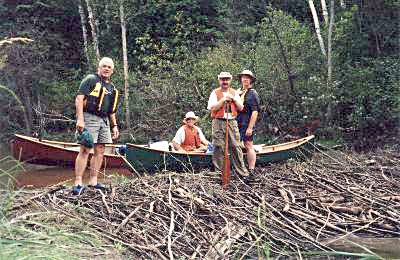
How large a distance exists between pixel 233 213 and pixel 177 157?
133 inches

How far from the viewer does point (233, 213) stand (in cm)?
673

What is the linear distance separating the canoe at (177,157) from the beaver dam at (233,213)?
105cm

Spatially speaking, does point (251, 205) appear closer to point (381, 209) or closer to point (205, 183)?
point (205, 183)

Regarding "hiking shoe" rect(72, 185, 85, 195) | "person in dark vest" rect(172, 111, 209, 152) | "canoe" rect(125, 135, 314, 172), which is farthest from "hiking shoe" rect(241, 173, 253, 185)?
"hiking shoe" rect(72, 185, 85, 195)

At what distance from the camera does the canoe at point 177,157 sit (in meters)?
9.88

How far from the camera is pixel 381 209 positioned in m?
7.45

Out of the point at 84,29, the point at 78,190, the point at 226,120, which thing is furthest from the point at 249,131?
the point at 84,29

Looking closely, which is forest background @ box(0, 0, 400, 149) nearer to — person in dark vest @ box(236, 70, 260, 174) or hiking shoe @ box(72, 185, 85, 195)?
person in dark vest @ box(236, 70, 260, 174)

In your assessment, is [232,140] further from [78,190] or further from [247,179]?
[78,190]

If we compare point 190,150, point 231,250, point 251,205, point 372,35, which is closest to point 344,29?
point 372,35

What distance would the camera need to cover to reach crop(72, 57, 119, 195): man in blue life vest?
7.36 m

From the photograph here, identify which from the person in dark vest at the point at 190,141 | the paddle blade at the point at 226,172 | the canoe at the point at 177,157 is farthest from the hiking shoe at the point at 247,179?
the person in dark vest at the point at 190,141

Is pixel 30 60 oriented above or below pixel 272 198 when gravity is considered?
above

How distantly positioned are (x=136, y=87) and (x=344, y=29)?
717 cm
